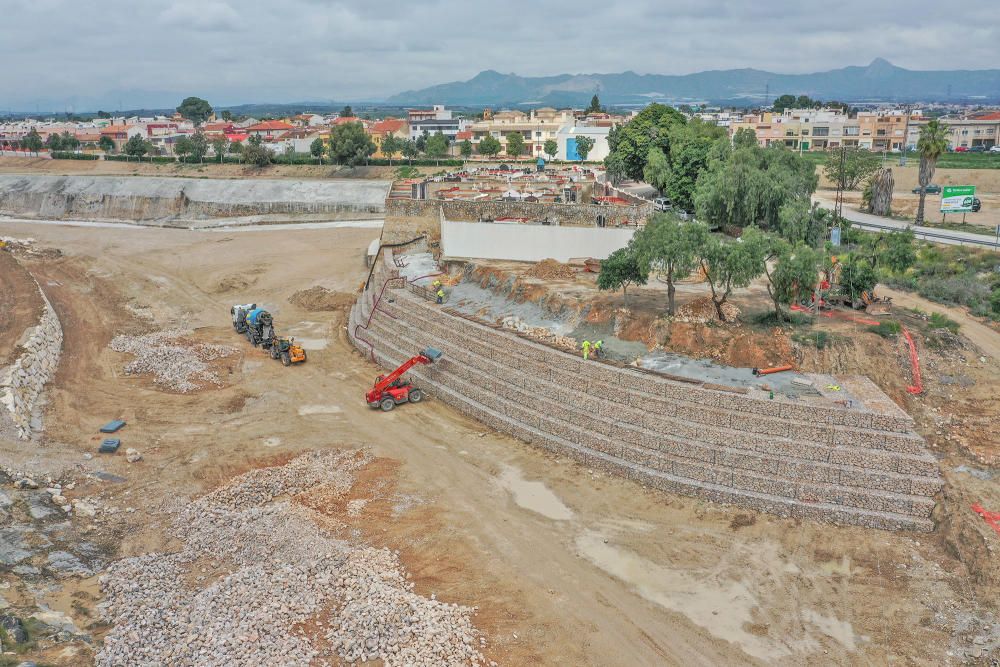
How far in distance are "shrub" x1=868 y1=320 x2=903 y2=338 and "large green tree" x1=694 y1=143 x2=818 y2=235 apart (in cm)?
1197

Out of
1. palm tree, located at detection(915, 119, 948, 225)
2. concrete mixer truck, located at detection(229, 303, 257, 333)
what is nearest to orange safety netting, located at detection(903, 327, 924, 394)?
palm tree, located at detection(915, 119, 948, 225)

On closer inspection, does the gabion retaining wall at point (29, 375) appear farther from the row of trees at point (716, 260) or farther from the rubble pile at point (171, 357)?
the row of trees at point (716, 260)

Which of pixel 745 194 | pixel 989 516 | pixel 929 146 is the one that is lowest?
pixel 989 516

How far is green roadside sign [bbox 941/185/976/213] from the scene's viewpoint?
40812mm

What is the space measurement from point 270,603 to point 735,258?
15932 mm

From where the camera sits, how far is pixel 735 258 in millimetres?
21750

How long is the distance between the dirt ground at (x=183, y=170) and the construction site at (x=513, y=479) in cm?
5168

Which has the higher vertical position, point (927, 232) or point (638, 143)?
point (638, 143)

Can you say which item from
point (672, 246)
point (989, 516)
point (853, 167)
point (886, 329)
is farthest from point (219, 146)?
point (989, 516)

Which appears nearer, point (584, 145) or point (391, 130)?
→ point (584, 145)

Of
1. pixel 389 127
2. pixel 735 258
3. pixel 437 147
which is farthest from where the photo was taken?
pixel 389 127

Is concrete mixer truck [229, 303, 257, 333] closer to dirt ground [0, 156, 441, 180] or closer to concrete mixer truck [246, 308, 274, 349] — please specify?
concrete mixer truck [246, 308, 274, 349]

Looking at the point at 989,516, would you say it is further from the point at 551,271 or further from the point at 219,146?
the point at 219,146

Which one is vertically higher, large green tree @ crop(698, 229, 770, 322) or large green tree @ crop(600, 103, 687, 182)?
large green tree @ crop(600, 103, 687, 182)
